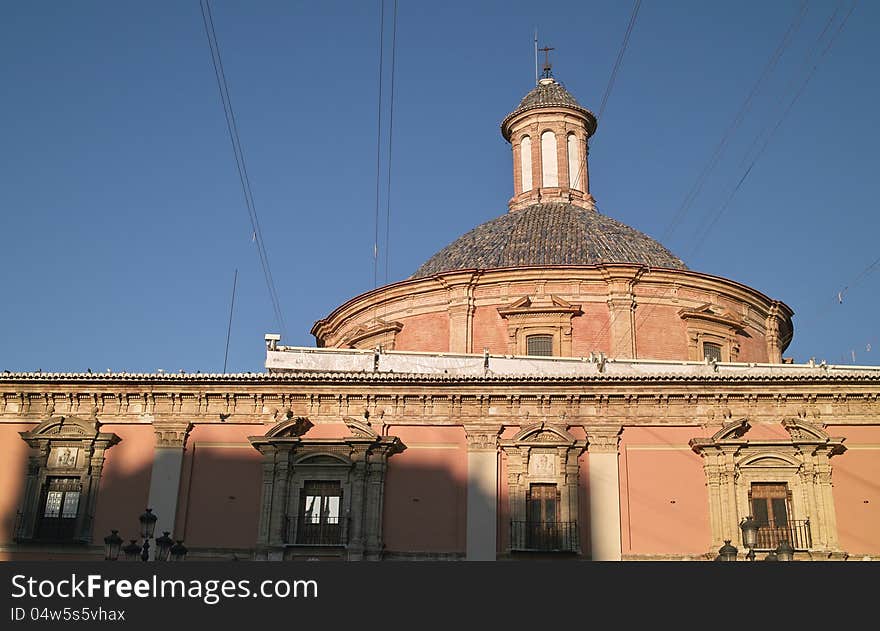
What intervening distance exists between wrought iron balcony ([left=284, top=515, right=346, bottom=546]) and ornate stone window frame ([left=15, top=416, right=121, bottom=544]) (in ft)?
12.0

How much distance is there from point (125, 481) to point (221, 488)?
1.82m

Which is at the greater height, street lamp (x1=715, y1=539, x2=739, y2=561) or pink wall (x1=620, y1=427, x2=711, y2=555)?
pink wall (x1=620, y1=427, x2=711, y2=555)

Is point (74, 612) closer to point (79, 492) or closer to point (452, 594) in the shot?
point (452, 594)

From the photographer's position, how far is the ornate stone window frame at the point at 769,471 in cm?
1934

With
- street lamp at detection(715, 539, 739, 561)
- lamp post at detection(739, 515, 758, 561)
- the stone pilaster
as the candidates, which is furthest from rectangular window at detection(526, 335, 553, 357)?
lamp post at detection(739, 515, 758, 561)

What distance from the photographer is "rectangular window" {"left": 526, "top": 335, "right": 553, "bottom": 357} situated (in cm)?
2488

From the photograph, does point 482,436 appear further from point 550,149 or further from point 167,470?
point 550,149

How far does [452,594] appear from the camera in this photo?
12.7 metres

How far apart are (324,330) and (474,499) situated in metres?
10.2

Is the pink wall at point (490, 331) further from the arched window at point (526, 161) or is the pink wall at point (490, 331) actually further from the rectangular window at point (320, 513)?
the arched window at point (526, 161)

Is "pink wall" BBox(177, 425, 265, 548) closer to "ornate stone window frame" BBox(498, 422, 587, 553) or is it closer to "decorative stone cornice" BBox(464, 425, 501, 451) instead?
"decorative stone cornice" BBox(464, 425, 501, 451)

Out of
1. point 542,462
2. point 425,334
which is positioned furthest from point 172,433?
point 425,334

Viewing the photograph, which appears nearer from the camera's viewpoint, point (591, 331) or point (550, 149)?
point (591, 331)

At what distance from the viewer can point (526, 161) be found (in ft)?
107
